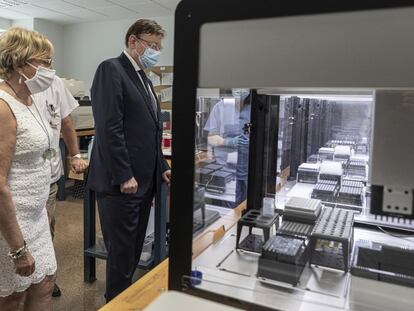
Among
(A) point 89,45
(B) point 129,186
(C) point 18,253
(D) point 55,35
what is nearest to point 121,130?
(B) point 129,186

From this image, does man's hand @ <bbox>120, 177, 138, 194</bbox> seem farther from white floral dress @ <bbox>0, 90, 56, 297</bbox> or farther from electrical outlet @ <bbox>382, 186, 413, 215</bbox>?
electrical outlet @ <bbox>382, 186, 413, 215</bbox>

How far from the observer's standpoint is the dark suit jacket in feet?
5.44

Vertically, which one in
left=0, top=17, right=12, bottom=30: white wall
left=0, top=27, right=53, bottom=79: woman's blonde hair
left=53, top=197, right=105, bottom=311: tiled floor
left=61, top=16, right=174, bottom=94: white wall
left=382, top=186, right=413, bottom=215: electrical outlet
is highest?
left=0, top=17, right=12, bottom=30: white wall

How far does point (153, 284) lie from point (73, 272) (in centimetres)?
175

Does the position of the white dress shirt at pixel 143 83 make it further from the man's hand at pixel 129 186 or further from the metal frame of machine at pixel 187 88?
the metal frame of machine at pixel 187 88

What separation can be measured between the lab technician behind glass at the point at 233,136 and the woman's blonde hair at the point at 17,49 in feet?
2.46

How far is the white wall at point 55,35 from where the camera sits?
20.2 feet

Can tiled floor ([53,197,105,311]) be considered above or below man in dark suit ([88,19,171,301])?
below

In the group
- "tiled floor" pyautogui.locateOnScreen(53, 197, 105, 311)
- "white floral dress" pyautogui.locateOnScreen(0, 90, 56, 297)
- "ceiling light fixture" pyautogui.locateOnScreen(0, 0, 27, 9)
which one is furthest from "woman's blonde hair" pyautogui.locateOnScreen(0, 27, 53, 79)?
"ceiling light fixture" pyautogui.locateOnScreen(0, 0, 27, 9)

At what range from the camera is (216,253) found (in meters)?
0.82

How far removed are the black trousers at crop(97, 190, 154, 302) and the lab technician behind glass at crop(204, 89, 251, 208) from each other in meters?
0.80

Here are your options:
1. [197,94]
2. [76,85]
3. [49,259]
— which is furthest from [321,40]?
[76,85]

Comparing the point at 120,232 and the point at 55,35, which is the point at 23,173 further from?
the point at 55,35

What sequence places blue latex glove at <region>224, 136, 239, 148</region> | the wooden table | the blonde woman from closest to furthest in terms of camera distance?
the wooden table < blue latex glove at <region>224, 136, 239, 148</region> < the blonde woman
